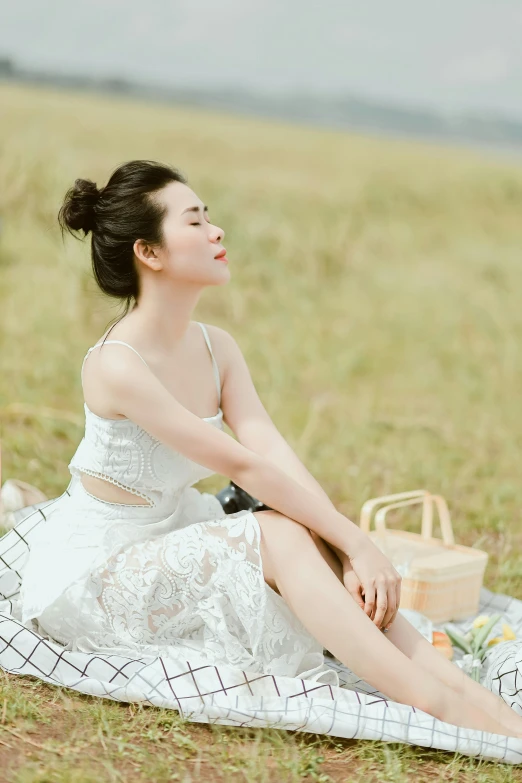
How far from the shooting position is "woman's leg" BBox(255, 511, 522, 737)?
6.73ft

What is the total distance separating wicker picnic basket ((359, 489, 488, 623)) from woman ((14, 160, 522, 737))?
0.59 m

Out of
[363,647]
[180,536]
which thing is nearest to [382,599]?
[363,647]

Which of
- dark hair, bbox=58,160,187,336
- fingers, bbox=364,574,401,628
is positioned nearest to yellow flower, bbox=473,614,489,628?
fingers, bbox=364,574,401,628

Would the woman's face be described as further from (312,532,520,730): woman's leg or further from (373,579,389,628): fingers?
(373,579,389,628): fingers

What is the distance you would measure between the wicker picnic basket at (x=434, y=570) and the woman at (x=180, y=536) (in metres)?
0.59

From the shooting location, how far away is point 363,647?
205 centimetres

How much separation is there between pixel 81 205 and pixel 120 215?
0.12 metres

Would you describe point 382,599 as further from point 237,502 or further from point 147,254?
point 147,254

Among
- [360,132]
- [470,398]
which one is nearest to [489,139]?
[360,132]

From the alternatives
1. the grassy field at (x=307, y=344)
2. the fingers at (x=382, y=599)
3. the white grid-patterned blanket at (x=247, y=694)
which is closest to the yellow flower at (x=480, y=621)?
the white grid-patterned blanket at (x=247, y=694)

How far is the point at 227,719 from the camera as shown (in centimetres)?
202

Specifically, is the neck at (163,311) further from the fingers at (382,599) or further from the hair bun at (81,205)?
the fingers at (382,599)

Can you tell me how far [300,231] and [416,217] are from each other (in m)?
3.59

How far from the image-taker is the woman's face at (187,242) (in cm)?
229
